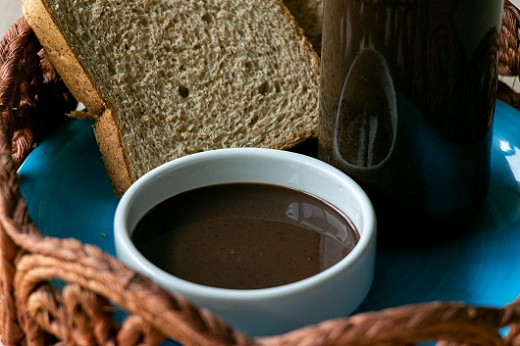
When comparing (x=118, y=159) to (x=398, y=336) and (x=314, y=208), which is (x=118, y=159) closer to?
(x=314, y=208)

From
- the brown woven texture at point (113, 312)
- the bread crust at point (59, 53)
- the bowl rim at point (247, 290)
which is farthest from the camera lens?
the bread crust at point (59, 53)

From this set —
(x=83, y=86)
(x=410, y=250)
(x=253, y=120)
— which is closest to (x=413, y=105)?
(x=410, y=250)

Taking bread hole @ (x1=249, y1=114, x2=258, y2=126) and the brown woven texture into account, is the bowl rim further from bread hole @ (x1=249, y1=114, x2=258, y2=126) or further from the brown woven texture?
bread hole @ (x1=249, y1=114, x2=258, y2=126)

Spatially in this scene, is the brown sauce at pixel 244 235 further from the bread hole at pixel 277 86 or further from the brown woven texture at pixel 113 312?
the bread hole at pixel 277 86

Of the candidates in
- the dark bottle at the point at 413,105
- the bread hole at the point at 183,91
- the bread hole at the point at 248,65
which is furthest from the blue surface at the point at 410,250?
the bread hole at the point at 248,65

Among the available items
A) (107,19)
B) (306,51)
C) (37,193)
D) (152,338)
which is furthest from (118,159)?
(152,338)

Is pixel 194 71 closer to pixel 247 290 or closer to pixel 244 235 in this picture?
pixel 244 235
